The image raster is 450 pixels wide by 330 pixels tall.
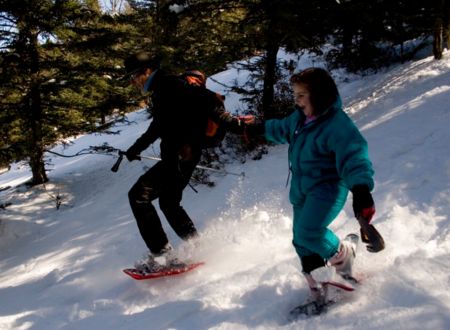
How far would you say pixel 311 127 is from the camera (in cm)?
306

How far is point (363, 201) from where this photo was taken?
2668 millimetres

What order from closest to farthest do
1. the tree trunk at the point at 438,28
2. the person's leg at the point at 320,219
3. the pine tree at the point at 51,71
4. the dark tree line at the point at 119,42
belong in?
the person's leg at the point at 320,219, the dark tree line at the point at 119,42, the tree trunk at the point at 438,28, the pine tree at the point at 51,71

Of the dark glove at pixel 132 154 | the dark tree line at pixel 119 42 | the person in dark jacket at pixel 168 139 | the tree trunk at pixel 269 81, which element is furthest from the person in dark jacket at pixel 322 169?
the tree trunk at pixel 269 81

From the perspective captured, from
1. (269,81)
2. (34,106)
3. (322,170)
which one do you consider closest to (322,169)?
(322,170)

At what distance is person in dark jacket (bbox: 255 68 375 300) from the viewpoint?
277 cm

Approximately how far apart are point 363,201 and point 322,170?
48 cm

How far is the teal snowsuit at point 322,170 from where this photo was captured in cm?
279

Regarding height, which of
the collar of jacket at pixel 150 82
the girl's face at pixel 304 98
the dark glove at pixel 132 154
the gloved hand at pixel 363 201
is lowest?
the gloved hand at pixel 363 201

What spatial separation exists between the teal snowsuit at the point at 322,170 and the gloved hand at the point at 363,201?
40mm

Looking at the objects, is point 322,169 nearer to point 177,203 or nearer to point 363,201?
point 363,201

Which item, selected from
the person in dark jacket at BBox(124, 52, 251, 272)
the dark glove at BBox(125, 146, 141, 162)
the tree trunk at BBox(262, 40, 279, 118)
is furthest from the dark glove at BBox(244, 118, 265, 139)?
the tree trunk at BBox(262, 40, 279, 118)

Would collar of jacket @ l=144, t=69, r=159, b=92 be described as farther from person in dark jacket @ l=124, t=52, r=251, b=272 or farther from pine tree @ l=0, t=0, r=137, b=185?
pine tree @ l=0, t=0, r=137, b=185

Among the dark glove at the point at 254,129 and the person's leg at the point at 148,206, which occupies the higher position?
the dark glove at the point at 254,129

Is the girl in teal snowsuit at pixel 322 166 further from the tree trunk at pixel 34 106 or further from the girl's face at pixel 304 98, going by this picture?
the tree trunk at pixel 34 106
